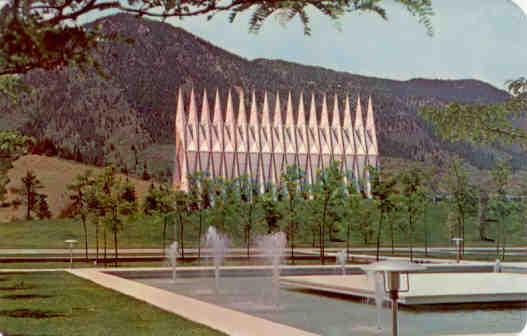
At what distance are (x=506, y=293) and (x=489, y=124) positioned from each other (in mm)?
4398

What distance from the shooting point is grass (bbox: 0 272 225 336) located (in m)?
8.37

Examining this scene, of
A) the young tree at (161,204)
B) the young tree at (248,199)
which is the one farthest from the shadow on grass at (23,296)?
the young tree at (248,199)

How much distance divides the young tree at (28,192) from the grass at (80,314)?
1969 cm

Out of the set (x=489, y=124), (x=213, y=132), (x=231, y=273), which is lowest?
(x=231, y=273)

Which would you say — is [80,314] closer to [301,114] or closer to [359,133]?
[301,114]

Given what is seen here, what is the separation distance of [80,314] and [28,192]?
2405cm

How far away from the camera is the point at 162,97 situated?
1622 inches

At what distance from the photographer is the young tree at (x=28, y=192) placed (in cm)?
3278

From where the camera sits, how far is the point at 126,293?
1176cm

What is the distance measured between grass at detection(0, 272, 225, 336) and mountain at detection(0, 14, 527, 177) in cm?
2107

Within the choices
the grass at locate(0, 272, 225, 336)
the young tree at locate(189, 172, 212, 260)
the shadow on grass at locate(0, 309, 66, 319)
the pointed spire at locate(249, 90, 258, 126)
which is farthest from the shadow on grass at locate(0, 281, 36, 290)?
the pointed spire at locate(249, 90, 258, 126)

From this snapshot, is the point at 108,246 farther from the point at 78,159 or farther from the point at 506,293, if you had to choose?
the point at 506,293

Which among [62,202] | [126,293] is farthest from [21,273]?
[62,202]

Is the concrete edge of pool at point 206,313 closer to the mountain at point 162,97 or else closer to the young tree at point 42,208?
the young tree at point 42,208
